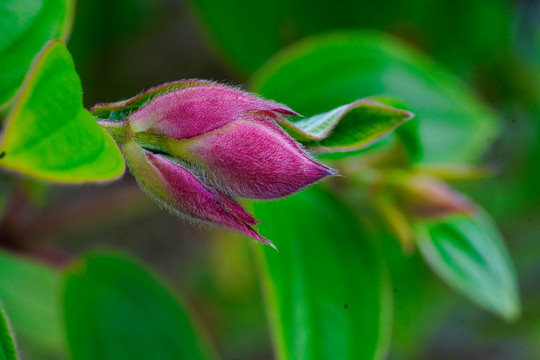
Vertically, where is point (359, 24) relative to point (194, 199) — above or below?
below

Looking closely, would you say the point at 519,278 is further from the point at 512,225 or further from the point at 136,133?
the point at 136,133

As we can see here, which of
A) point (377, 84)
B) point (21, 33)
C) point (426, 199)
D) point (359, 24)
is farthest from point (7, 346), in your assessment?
point (359, 24)

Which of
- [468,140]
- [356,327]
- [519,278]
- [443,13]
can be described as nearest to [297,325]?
[356,327]

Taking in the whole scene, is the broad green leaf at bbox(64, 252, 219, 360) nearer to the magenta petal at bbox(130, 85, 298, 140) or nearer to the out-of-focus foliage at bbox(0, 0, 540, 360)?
the out-of-focus foliage at bbox(0, 0, 540, 360)

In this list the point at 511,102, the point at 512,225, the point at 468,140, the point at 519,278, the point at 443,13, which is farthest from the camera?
the point at 519,278

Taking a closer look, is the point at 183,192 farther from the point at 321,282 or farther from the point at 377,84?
the point at 377,84

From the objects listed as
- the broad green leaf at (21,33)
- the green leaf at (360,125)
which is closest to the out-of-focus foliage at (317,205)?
the broad green leaf at (21,33)

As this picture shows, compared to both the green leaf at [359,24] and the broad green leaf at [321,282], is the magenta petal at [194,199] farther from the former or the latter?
the green leaf at [359,24]
